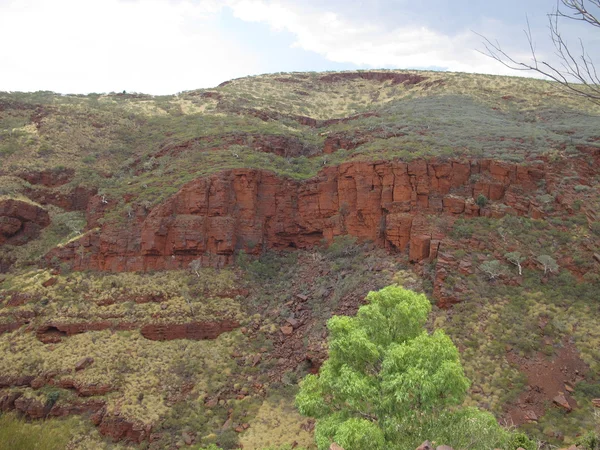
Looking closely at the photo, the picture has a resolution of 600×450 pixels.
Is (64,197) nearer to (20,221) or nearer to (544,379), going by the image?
(20,221)

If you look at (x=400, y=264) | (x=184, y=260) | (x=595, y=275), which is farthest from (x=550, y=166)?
(x=184, y=260)

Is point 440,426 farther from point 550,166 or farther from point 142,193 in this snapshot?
point 142,193

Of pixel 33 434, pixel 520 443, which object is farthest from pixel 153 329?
pixel 520 443

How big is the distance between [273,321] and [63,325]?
464 inches

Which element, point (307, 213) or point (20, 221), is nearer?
point (20, 221)

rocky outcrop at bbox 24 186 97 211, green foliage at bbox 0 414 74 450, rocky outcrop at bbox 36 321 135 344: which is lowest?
green foliage at bbox 0 414 74 450

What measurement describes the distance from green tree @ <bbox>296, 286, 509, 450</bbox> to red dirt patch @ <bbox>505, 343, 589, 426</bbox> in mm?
7325

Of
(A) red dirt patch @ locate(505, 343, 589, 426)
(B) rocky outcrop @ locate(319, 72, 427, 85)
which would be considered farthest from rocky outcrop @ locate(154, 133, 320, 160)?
(B) rocky outcrop @ locate(319, 72, 427, 85)

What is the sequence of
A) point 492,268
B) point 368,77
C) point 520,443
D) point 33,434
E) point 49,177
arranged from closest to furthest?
point 520,443 → point 33,434 → point 492,268 → point 49,177 → point 368,77

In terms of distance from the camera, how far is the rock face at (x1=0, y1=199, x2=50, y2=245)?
31.8 m

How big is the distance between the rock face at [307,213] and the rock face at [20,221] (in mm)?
4601

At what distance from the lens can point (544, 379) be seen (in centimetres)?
1839

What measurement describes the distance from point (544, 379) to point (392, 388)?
40.1 feet

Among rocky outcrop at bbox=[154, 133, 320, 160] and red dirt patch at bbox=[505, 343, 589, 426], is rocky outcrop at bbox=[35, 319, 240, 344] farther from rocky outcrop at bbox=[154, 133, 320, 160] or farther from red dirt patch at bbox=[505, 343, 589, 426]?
rocky outcrop at bbox=[154, 133, 320, 160]
